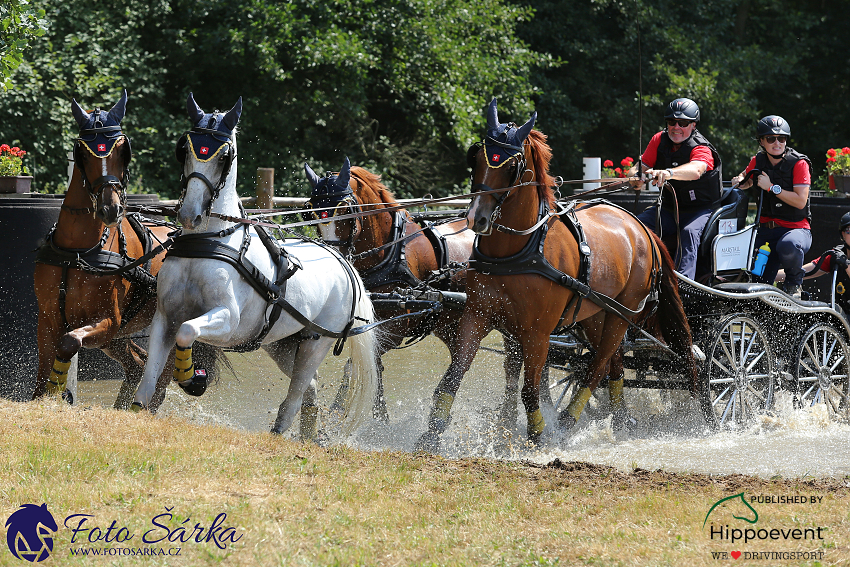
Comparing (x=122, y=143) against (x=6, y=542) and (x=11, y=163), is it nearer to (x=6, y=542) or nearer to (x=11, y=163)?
(x=6, y=542)

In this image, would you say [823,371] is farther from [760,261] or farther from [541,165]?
[541,165]

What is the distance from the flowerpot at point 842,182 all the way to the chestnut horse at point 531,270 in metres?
4.39

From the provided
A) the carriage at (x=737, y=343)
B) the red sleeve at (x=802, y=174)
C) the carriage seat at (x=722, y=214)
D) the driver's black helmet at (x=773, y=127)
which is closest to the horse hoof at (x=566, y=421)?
the carriage at (x=737, y=343)

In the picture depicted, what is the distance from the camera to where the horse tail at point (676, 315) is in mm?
6699

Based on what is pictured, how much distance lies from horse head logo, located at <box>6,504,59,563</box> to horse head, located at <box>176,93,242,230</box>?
1.52m

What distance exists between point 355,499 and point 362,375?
5.71 ft

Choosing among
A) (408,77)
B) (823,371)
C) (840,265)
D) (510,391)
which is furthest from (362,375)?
(408,77)

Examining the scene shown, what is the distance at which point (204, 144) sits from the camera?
175 inches

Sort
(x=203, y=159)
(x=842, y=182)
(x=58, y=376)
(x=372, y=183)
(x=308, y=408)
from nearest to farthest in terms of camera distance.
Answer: (x=203, y=159) < (x=58, y=376) < (x=308, y=408) < (x=372, y=183) < (x=842, y=182)

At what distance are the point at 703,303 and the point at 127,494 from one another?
15.7 feet

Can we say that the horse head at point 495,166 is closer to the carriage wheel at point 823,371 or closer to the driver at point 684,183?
the driver at point 684,183

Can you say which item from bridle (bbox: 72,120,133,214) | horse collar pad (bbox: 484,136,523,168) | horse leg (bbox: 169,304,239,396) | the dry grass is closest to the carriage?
horse collar pad (bbox: 484,136,523,168)

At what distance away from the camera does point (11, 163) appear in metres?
7.91

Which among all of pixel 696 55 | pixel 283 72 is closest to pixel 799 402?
pixel 283 72
